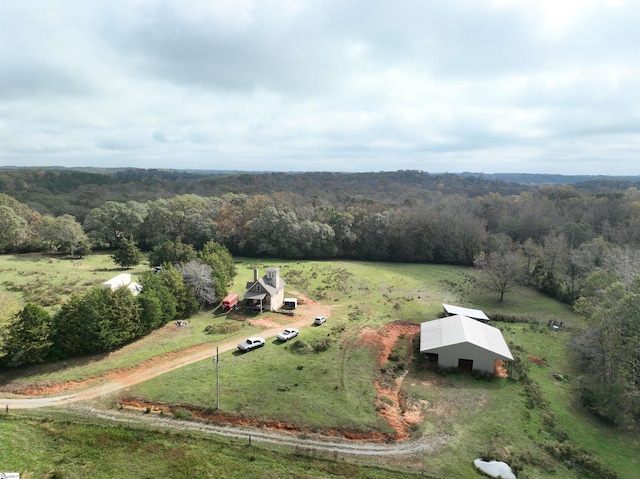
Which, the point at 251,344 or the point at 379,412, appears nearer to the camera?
the point at 379,412

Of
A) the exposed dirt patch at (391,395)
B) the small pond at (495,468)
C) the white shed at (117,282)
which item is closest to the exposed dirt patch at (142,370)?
the exposed dirt patch at (391,395)

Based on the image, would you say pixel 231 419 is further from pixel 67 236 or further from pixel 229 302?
pixel 67 236

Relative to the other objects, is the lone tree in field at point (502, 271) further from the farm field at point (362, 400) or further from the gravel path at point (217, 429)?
the gravel path at point (217, 429)

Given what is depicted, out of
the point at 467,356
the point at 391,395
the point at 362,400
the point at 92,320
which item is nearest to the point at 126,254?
the point at 92,320

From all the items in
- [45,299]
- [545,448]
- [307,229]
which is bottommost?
[545,448]

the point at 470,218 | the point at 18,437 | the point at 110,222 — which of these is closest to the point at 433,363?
the point at 18,437

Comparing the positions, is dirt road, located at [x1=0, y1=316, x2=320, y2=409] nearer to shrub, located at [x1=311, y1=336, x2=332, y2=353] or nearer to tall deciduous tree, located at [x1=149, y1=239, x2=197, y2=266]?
shrub, located at [x1=311, y1=336, x2=332, y2=353]

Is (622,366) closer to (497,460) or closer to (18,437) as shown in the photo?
(497,460)
